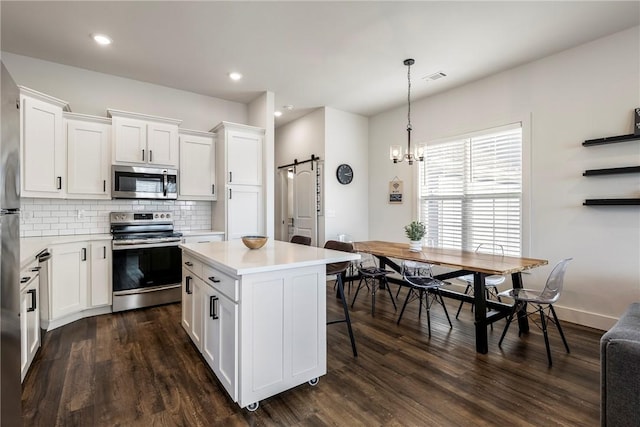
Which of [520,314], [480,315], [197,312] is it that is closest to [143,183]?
[197,312]

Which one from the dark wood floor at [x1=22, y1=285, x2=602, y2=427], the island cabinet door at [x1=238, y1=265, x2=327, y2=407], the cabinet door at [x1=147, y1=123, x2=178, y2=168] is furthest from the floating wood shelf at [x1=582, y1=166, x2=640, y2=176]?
the cabinet door at [x1=147, y1=123, x2=178, y2=168]

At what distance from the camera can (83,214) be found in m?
3.78

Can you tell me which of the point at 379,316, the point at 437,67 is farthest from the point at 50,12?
the point at 379,316

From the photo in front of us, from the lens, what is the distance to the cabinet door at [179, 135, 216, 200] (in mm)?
4242

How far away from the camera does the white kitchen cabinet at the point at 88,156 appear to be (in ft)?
11.4

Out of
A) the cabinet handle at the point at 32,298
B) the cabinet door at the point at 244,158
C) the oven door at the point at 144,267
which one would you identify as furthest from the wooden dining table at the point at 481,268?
the cabinet handle at the point at 32,298

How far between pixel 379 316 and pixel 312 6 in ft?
10.4

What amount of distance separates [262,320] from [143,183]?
2946 millimetres

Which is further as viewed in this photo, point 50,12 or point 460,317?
point 460,317

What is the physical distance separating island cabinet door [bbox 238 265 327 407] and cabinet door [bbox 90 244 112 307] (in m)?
2.63

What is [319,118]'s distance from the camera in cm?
526

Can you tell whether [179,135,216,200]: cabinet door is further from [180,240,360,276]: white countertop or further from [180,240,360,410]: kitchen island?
[180,240,360,410]: kitchen island

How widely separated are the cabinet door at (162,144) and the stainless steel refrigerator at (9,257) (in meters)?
2.57

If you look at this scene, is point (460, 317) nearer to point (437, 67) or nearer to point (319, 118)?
point (437, 67)
